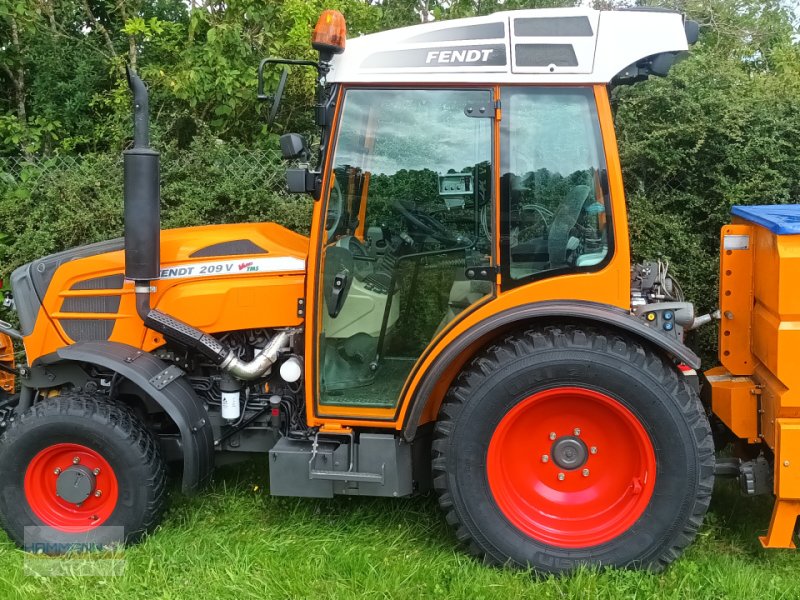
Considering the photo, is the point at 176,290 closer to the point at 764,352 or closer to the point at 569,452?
the point at 569,452

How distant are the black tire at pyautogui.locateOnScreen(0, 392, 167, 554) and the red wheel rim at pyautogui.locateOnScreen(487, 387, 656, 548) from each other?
1.61 meters

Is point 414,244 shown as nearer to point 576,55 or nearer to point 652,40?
point 576,55

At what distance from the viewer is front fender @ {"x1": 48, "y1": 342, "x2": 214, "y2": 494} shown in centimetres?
338

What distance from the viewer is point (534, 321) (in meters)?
3.18

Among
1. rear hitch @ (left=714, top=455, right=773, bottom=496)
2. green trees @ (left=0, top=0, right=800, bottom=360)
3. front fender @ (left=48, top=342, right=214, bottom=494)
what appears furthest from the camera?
green trees @ (left=0, top=0, right=800, bottom=360)

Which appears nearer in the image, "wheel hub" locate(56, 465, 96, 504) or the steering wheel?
the steering wheel

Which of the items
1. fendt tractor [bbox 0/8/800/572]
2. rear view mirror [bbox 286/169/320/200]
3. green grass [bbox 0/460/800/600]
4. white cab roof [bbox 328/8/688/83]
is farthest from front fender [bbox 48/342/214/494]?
white cab roof [bbox 328/8/688/83]

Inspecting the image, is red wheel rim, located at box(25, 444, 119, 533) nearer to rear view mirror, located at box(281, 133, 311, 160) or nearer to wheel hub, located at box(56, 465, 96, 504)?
wheel hub, located at box(56, 465, 96, 504)

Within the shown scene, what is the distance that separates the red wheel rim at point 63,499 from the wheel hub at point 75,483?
3 centimetres

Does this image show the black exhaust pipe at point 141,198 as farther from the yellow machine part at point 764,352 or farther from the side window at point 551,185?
the yellow machine part at point 764,352

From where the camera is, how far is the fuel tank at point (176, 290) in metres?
3.58

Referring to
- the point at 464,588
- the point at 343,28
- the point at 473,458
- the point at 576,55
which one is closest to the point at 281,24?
the point at 343,28

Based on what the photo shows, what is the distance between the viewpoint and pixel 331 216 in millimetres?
3256

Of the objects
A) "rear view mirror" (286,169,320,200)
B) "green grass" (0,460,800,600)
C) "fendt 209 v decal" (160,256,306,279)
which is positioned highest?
"rear view mirror" (286,169,320,200)
